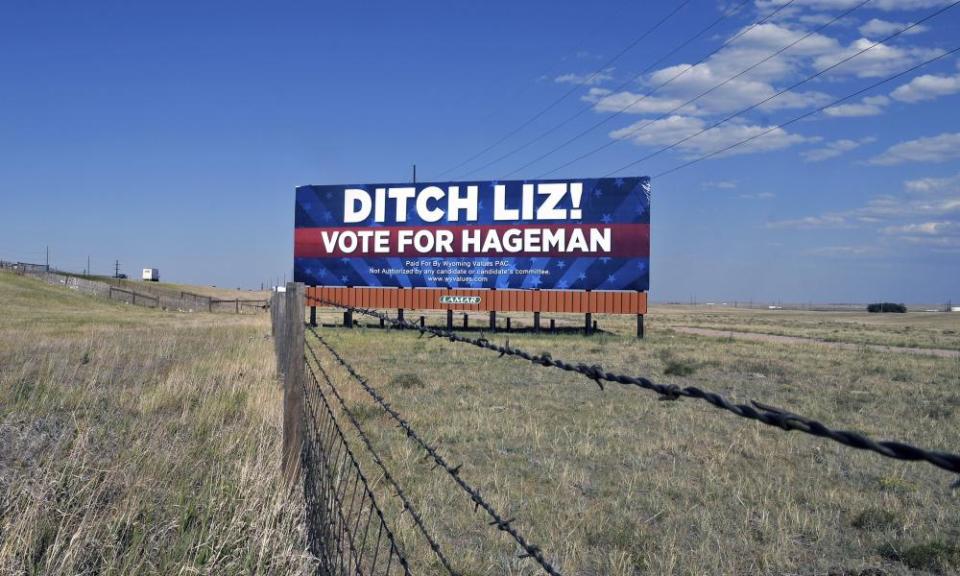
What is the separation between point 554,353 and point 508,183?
33.3 ft

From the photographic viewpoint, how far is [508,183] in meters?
32.5

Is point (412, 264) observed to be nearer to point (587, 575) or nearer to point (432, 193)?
point (432, 193)

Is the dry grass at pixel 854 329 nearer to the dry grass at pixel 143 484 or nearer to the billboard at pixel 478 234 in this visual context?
the billboard at pixel 478 234

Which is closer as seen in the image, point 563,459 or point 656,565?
point 656,565

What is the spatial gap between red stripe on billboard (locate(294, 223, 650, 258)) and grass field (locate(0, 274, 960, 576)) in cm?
1577

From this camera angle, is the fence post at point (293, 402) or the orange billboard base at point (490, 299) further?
the orange billboard base at point (490, 299)

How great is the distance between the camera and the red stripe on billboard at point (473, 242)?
31.0m

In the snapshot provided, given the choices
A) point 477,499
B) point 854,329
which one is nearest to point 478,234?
point 477,499

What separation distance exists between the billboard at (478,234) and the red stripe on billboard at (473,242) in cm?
4

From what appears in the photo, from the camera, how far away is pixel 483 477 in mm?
8195

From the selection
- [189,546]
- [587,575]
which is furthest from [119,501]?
[587,575]

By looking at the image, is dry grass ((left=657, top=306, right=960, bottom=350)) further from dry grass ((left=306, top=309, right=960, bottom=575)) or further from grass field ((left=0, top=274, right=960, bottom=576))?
grass field ((left=0, top=274, right=960, bottom=576))

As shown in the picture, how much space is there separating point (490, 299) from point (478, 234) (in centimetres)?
265

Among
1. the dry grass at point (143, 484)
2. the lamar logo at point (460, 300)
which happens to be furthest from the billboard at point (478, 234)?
the dry grass at point (143, 484)
